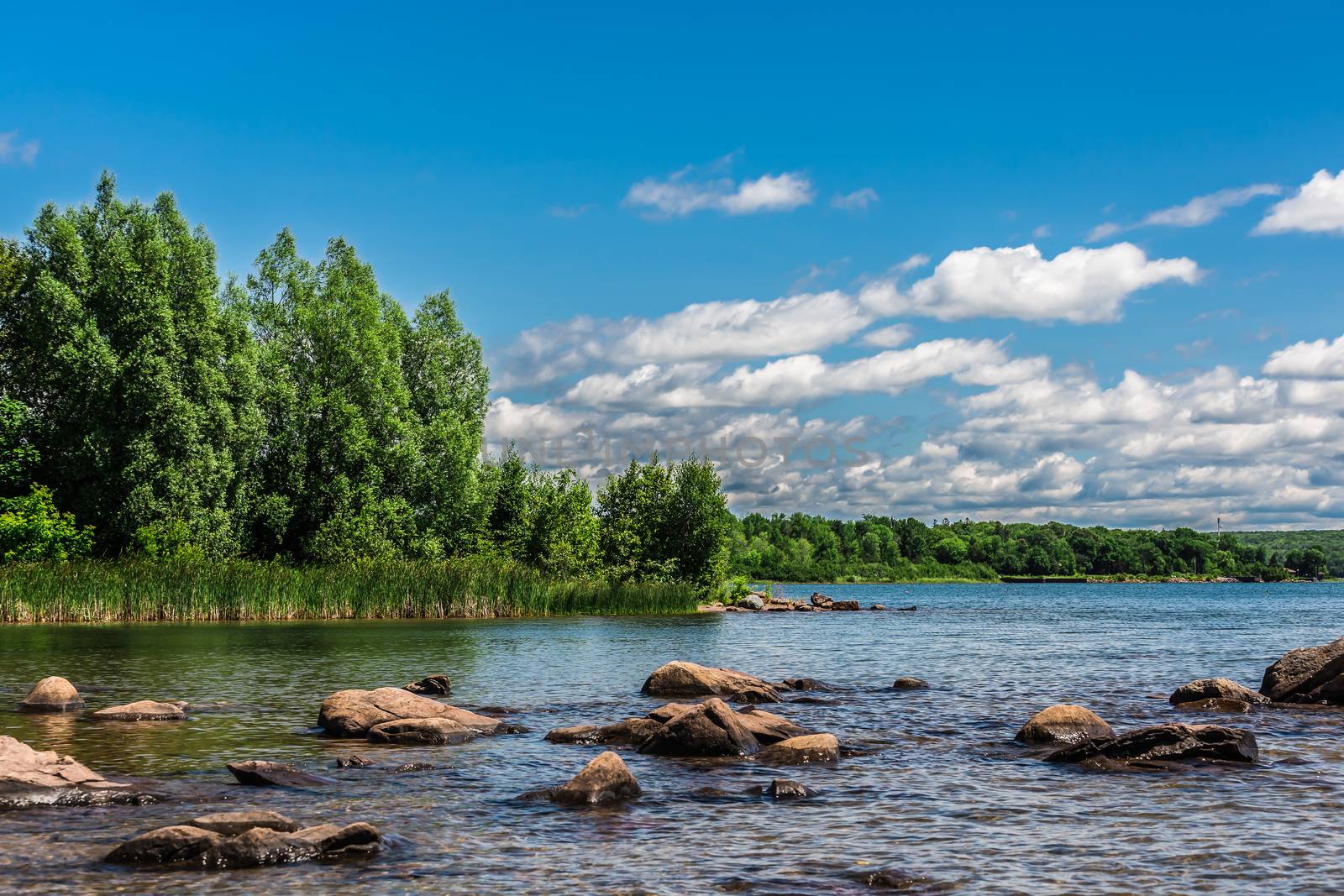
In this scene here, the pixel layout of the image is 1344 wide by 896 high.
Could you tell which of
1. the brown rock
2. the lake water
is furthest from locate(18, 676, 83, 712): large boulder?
the brown rock

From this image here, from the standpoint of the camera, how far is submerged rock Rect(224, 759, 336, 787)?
1276cm

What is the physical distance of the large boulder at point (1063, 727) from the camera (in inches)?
653

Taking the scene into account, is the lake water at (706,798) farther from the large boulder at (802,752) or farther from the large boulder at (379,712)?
the large boulder at (379,712)

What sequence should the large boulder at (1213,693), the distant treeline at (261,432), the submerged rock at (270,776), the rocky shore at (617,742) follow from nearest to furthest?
1. the rocky shore at (617,742)
2. the submerged rock at (270,776)
3. the large boulder at (1213,693)
4. the distant treeline at (261,432)

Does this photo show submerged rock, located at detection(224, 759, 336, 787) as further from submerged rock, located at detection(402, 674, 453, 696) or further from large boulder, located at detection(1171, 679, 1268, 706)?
large boulder, located at detection(1171, 679, 1268, 706)

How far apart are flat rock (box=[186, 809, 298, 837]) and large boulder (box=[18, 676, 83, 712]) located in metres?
10.1

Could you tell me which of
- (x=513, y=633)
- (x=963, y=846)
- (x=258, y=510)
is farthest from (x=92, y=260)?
(x=963, y=846)

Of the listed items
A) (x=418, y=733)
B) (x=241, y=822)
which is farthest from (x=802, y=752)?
(x=241, y=822)

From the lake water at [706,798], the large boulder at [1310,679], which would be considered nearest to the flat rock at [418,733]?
the lake water at [706,798]

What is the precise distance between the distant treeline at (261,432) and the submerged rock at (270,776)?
134 feet

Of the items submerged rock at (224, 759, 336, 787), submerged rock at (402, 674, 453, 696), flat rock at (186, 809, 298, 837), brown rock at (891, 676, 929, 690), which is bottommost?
brown rock at (891, 676, 929, 690)

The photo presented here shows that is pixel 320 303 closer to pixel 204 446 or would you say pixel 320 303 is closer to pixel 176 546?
pixel 204 446

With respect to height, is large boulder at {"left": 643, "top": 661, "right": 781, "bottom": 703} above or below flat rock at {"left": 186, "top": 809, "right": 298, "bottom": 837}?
below

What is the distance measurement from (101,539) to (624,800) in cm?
4930
